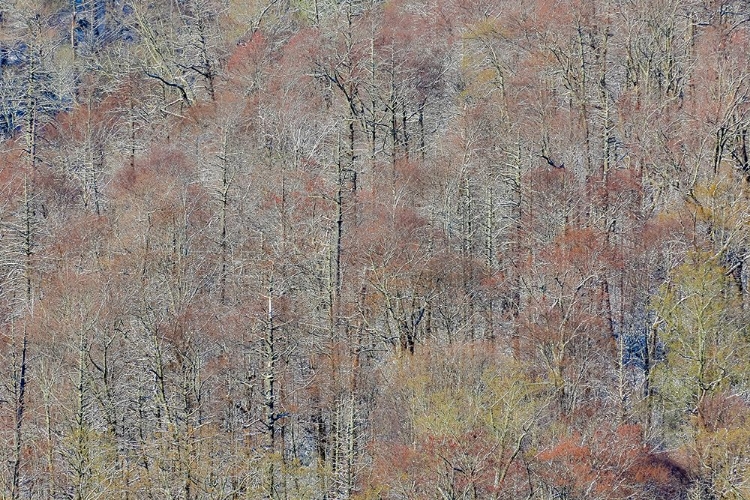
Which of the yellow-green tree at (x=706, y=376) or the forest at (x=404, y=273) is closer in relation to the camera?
the yellow-green tree at (x=706, y=376)

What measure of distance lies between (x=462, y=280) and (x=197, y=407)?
12.4 meters

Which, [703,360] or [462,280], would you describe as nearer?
[703,360]

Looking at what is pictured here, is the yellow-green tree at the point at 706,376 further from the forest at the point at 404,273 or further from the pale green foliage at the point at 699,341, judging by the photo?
the forest at the point at 404,273

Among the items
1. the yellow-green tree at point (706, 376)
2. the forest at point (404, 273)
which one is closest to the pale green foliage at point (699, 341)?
the yellow-green tree at point (706, 376)

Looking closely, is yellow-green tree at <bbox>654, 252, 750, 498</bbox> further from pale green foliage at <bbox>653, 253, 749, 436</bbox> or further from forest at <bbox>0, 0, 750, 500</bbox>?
forest at <bbox>0, 0, 750, 500</bbox>

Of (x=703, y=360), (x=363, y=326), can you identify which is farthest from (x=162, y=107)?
(x=703, y=360)

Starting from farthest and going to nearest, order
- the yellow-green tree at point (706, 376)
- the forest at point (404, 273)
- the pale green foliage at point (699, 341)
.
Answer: the pale green foliage at point (699, 341) < the forest at point (404, 273) < the yellow-green tree at point (706, 376)

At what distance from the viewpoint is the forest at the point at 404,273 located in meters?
34.4

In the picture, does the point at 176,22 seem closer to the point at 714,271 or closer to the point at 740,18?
the point at 740,18

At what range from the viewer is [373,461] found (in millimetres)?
34656

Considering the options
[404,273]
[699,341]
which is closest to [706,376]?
[699,341]

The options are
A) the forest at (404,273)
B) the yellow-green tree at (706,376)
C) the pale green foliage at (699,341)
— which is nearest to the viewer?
the yellow-green tree at (706,376)

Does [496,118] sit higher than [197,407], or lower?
higher

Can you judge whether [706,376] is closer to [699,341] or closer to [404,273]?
[699,341]
